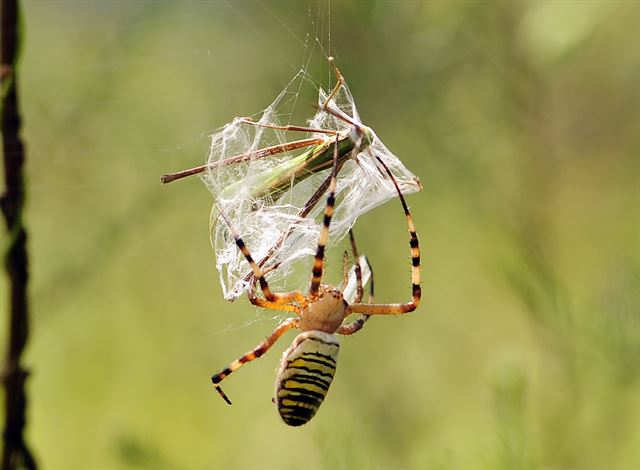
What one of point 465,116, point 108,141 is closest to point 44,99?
point 108,141

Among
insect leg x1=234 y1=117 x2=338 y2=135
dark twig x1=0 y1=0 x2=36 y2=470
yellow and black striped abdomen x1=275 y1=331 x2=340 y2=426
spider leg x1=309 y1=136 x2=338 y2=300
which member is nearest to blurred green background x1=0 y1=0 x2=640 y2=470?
yellow and black striped abdomen x1=275 y1=331 x2=340 y2=426

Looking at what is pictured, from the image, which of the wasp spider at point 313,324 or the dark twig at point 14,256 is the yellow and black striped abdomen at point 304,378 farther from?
the dark twig at point 14,256

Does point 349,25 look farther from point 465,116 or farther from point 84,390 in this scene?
point 84,390

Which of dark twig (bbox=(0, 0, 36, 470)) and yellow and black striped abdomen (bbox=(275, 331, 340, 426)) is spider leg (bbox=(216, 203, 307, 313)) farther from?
dark twig (bbox=(0, 0, 36, 470))

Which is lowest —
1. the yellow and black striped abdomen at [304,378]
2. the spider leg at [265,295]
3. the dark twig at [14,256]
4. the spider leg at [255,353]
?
the spider leg at [255,353]

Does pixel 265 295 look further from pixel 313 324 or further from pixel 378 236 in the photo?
pixel 378 236

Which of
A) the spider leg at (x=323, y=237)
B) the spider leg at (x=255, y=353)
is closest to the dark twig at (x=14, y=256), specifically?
the spider leg at (x=323, y=237)
